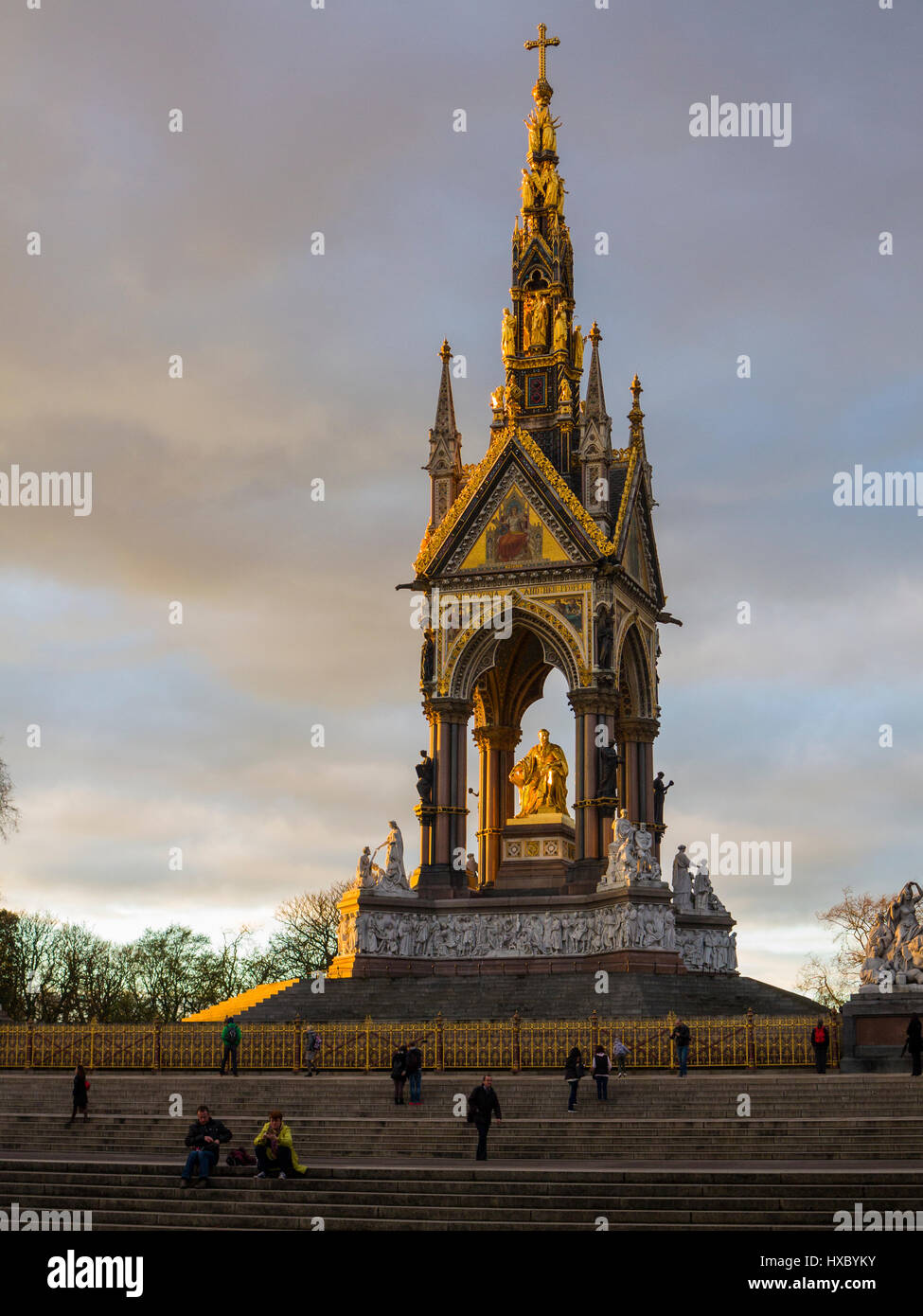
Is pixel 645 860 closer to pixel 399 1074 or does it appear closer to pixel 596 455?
pixel 596 455

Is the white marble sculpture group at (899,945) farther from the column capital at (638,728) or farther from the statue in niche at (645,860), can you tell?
the column capital at (638,728)

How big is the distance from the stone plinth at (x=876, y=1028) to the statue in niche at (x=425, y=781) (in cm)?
1668

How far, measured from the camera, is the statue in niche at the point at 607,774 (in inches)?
1661

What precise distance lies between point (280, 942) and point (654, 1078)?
46.8m

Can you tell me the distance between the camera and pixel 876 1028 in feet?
94.0

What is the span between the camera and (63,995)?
69750mm

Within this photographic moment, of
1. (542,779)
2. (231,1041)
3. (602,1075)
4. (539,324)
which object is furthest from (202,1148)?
(539,324)

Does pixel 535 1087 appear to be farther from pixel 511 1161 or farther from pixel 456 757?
pixel 456 757

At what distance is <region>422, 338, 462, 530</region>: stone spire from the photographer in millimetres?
46469

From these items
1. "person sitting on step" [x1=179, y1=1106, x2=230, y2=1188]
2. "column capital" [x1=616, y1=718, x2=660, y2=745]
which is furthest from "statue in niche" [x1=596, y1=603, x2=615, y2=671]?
"person sitting on step" [x1=179, y1=1106, x2=230, y2=1188]

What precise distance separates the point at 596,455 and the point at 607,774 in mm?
8500

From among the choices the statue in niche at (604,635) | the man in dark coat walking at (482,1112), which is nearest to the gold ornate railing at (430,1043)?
the man in dark coat walking at (482,1112)

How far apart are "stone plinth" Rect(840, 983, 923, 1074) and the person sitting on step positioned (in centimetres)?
1206
